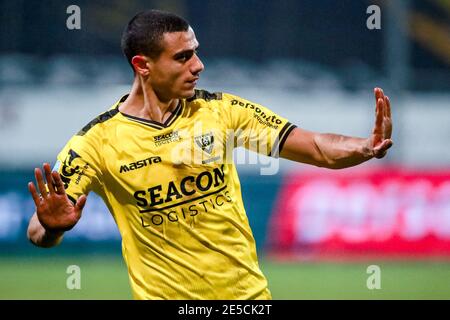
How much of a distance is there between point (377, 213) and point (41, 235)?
8956 millimetres

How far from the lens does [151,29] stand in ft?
18.4

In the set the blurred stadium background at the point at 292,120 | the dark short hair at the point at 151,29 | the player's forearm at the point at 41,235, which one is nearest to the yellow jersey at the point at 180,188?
the player's forearm at the point at 41,235

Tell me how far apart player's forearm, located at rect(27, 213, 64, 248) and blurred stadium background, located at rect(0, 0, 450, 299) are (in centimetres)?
551

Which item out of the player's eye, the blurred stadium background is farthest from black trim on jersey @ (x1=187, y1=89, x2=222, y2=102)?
the blurred stadium background

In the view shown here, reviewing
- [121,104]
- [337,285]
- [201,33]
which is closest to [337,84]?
[201,33]

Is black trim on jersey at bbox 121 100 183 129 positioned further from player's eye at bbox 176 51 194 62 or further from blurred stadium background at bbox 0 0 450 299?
blurred stadium background at bbox 0 0 450 299

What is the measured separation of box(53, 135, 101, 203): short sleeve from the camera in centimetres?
545

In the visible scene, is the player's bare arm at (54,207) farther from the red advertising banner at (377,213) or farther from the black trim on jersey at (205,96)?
the red advertising banner at (377,213)

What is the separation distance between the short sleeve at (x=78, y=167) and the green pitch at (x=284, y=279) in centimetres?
557

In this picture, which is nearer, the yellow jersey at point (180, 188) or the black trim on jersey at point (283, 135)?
the yellow jersey at point (180, 188)

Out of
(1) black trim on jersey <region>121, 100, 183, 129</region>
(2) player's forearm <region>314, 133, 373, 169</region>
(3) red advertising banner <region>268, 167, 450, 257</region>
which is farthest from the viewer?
(3) red advertising banner <region>268, 167, 450, 257</region>

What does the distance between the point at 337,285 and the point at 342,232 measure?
2053 millimetres

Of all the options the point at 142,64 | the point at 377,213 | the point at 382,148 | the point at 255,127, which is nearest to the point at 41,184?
the point at 142,64

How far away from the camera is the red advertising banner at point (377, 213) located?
13.7 meters
